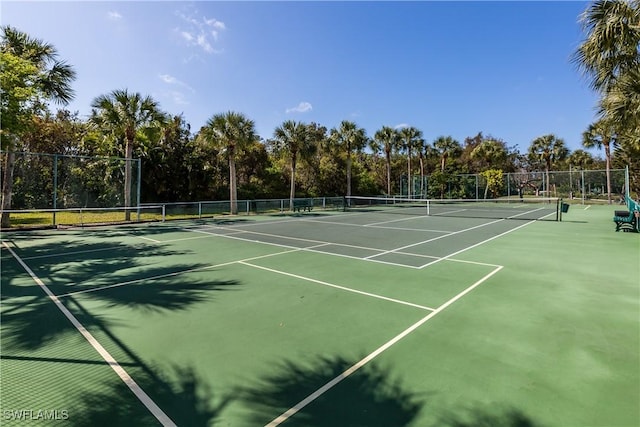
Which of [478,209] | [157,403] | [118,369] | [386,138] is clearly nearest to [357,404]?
[157,403]

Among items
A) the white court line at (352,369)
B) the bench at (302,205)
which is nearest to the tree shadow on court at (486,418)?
the white court line at (352,369)

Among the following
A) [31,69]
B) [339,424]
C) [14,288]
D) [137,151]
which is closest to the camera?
[339,424]

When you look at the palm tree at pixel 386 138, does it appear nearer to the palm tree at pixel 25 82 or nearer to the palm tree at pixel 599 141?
the palm tree at pixel 599 141

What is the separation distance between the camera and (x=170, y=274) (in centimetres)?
802

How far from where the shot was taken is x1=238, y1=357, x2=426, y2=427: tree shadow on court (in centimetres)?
299

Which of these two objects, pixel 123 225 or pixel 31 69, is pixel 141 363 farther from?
pixel 123 225

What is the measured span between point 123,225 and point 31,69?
31.1ft

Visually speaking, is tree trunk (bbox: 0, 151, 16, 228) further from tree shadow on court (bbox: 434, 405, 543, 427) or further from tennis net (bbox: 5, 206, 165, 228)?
tree shadow on court (bbox: 434, 405, 543, 427)

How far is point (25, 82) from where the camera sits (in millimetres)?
12070

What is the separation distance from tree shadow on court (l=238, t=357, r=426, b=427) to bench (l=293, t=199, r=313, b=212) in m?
26.1

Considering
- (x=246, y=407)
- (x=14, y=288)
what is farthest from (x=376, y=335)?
(x=14, y=288)

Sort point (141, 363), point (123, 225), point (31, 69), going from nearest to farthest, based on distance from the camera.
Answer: point (141, 363), point (31, 69), point (123, 225)

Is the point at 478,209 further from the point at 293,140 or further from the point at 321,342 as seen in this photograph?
the point at 321,342

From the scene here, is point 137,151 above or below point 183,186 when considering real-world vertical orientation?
above
